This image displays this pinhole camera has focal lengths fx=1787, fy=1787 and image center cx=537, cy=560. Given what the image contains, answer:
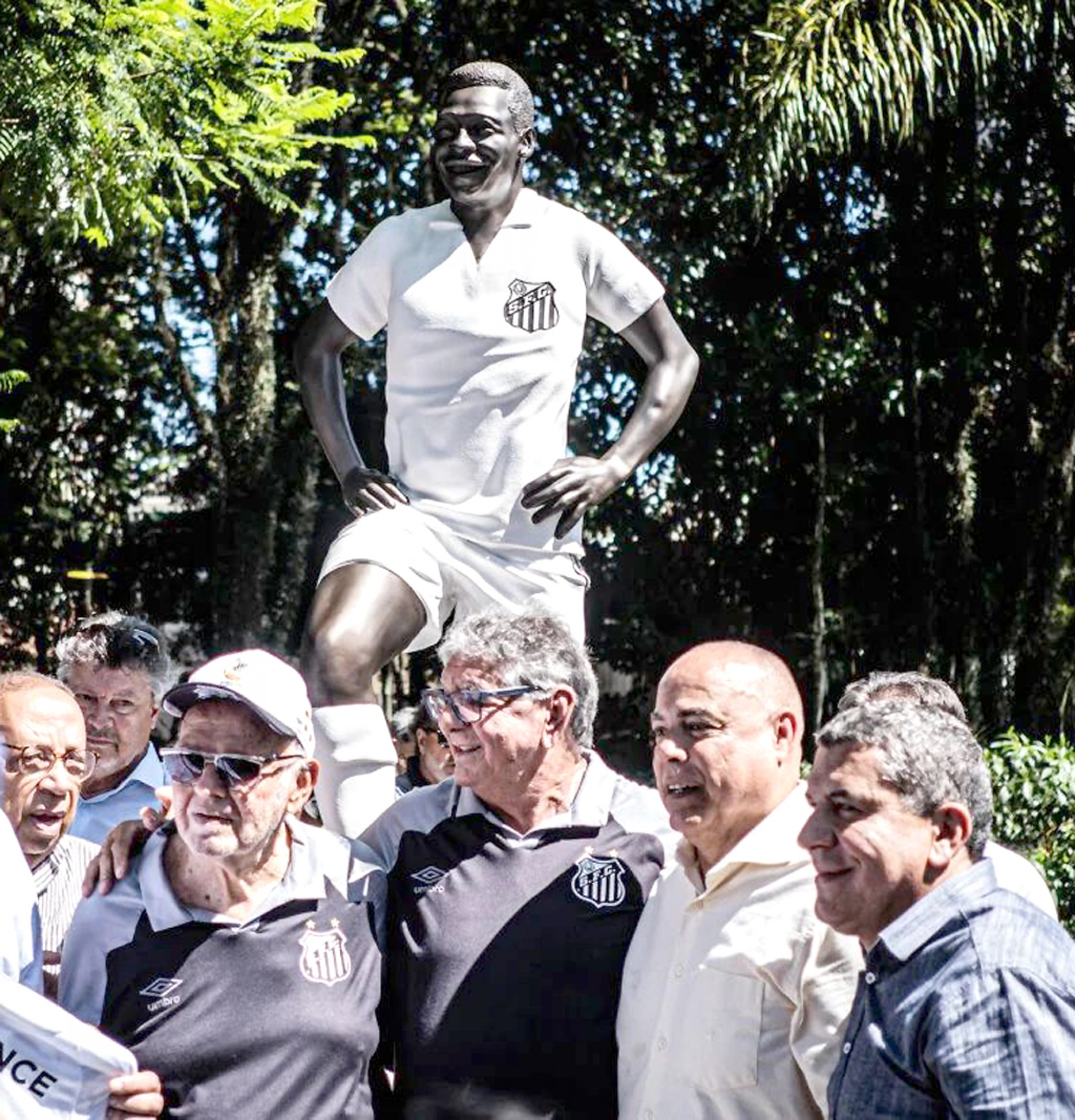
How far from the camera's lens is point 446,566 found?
482 centimetres

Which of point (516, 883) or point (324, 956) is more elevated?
point (516, 883)

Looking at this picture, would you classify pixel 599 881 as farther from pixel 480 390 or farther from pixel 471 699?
pixel 480 390

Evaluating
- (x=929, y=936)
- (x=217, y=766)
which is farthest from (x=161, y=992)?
(x=929, y=936)

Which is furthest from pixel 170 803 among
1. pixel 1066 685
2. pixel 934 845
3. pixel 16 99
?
pixel 1066 685

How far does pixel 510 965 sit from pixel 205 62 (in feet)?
15.7

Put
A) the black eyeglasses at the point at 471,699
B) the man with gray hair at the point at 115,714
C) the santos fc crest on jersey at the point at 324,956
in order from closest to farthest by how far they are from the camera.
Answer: the santos fc crest on jersey at the point at 324,956 < the black eyeglasses at the point at 471,699 < the man with gray hair at the point at 115,714

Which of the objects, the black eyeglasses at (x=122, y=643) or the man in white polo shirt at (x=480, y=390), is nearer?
the man in white polo shirt at (x=480, y=390)

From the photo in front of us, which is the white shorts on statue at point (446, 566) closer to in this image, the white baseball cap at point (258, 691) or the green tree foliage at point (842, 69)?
the white baseball cap at point (258, 691)

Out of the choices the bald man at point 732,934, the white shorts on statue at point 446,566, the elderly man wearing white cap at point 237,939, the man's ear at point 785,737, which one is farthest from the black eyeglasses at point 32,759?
the man's ear at point 785,737

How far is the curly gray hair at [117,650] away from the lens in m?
5.18

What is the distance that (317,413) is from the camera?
5141 mm

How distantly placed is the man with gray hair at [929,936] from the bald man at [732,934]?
0.32 meters

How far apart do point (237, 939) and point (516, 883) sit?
24.6 inches

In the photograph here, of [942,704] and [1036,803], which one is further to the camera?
[1036,803]
